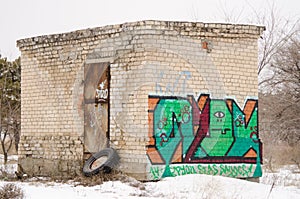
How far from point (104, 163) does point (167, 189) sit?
2.05 meters

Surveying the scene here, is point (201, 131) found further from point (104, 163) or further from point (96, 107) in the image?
point (96, 107)

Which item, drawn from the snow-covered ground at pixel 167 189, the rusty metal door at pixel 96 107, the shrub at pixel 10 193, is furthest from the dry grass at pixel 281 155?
the shrub at pixel 10 193

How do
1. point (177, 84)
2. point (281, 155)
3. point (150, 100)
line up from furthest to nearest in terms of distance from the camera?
point (281, 155)
point (177, 84)
point (150, 100)

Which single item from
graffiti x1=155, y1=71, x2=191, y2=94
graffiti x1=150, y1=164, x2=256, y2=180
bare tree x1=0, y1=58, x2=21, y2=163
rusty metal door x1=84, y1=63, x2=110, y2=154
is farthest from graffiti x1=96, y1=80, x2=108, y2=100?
bare tree x1=0, y1=58, x2=21, y2=163

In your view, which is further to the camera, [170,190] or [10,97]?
[10,97]

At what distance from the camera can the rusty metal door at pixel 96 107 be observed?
14.0 meters

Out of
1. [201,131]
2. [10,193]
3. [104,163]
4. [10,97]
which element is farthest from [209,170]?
[10,97]

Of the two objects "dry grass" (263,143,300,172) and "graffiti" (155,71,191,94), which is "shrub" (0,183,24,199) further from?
"dry grass" (263,143,300,172)

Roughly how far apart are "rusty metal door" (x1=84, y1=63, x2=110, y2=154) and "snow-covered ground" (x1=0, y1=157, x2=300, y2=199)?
1.58m

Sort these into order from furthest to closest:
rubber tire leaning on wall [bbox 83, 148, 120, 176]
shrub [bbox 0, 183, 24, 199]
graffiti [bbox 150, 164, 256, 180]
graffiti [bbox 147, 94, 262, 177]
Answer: graffiti [bbox 147, 94, 262, 177] < graffiti [bbox 150, 164, 256, 180] < rubber tire leaning on wall [bbox 83, 148, 120, 176] < shrub [bbox 0, 183, 24, 199]

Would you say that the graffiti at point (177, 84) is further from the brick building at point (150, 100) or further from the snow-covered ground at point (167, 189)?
the snow-covered ground at point (167, 189)

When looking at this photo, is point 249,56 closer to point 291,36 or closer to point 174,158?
point 174,158

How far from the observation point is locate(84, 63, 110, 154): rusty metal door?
45.9 ft

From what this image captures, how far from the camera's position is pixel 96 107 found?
1421 cm
